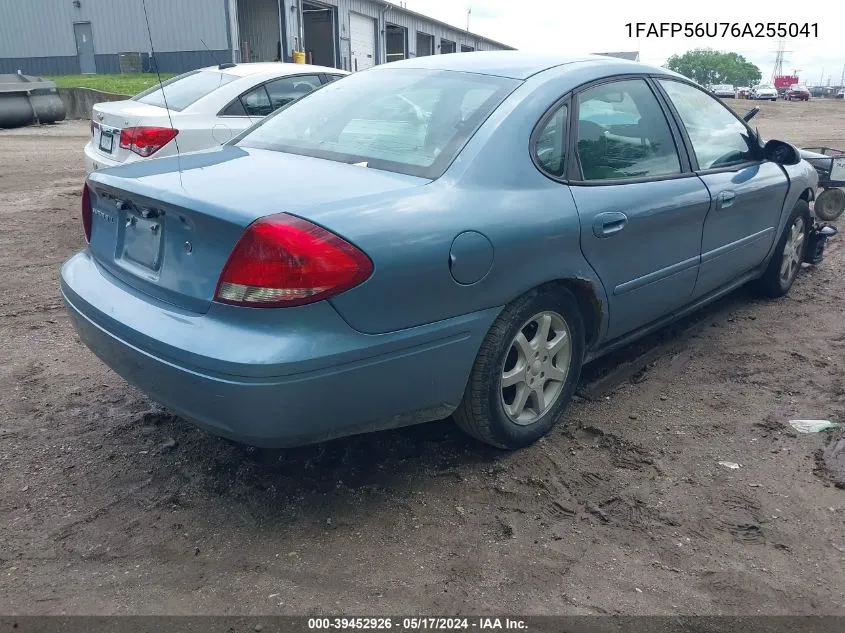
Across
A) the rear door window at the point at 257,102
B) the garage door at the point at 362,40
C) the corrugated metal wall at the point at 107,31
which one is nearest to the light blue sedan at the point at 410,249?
the rear door window at the point at 257,102

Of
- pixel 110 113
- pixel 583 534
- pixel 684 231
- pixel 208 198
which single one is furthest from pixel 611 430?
pixel 110 113

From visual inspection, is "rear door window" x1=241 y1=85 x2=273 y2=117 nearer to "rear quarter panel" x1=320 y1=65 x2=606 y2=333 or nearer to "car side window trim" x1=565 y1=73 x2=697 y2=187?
"car side window trim" x1=565 y1=73 x2=697 y2=187

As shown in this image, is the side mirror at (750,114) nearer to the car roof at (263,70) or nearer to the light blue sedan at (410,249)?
the light blue sedan at (410,249)

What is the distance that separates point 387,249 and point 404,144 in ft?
2.43

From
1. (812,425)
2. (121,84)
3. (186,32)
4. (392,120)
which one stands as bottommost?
(812,425)

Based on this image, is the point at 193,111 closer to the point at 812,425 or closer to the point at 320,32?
the point at 812,425

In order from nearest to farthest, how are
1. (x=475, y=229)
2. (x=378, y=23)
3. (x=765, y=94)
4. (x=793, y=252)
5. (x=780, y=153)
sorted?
(x=475, y=229), (x=780, y=153), (x=793, y=252), (x=378, y=23), (x=765, y=94)

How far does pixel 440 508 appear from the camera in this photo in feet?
9.13

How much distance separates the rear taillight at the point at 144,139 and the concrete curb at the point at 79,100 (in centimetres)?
1739

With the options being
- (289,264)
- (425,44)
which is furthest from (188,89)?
(425,44)

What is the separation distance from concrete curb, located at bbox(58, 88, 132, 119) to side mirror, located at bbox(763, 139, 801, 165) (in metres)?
20.9

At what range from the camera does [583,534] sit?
8.65 ft

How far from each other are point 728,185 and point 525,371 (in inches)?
73.6

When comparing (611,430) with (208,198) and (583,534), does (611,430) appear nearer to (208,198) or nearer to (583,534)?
(583,534)
